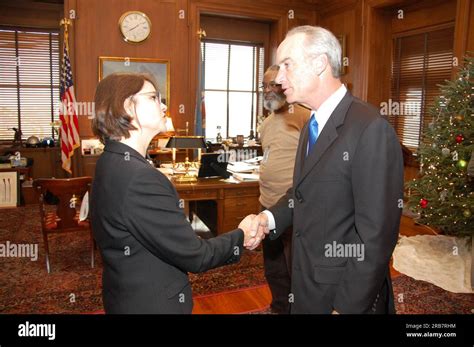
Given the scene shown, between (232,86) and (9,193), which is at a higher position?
(232,86)

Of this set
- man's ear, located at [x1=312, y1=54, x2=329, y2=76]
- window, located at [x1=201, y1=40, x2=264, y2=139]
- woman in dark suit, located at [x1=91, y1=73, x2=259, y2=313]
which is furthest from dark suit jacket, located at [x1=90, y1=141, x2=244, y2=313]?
window, located at [x1=201, y1=40, x2=264, y2=139]

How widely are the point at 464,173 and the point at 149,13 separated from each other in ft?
19.7

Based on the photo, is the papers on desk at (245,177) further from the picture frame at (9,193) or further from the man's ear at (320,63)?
the picture frame at (9,193)

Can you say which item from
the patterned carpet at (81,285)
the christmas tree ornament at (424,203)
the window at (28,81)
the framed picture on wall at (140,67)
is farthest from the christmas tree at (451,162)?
the window at (28,81)

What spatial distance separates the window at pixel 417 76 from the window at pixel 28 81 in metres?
6.74

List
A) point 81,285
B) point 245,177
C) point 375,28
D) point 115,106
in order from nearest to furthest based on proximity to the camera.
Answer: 1. point 115,106
2. point 81,285
3. point 245,177
4. point 375,28

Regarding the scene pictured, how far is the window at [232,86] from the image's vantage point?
891 cm

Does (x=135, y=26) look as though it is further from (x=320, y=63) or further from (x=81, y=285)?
(x=320, y=63)

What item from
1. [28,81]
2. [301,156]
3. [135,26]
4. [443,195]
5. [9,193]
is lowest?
[9,193]

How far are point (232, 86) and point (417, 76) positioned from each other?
4.01m

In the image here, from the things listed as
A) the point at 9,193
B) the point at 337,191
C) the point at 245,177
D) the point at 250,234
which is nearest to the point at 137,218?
the point at 337,191

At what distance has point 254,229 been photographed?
2.09 metres

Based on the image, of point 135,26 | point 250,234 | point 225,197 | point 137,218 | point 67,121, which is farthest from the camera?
point 135,26

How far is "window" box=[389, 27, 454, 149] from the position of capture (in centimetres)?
624
